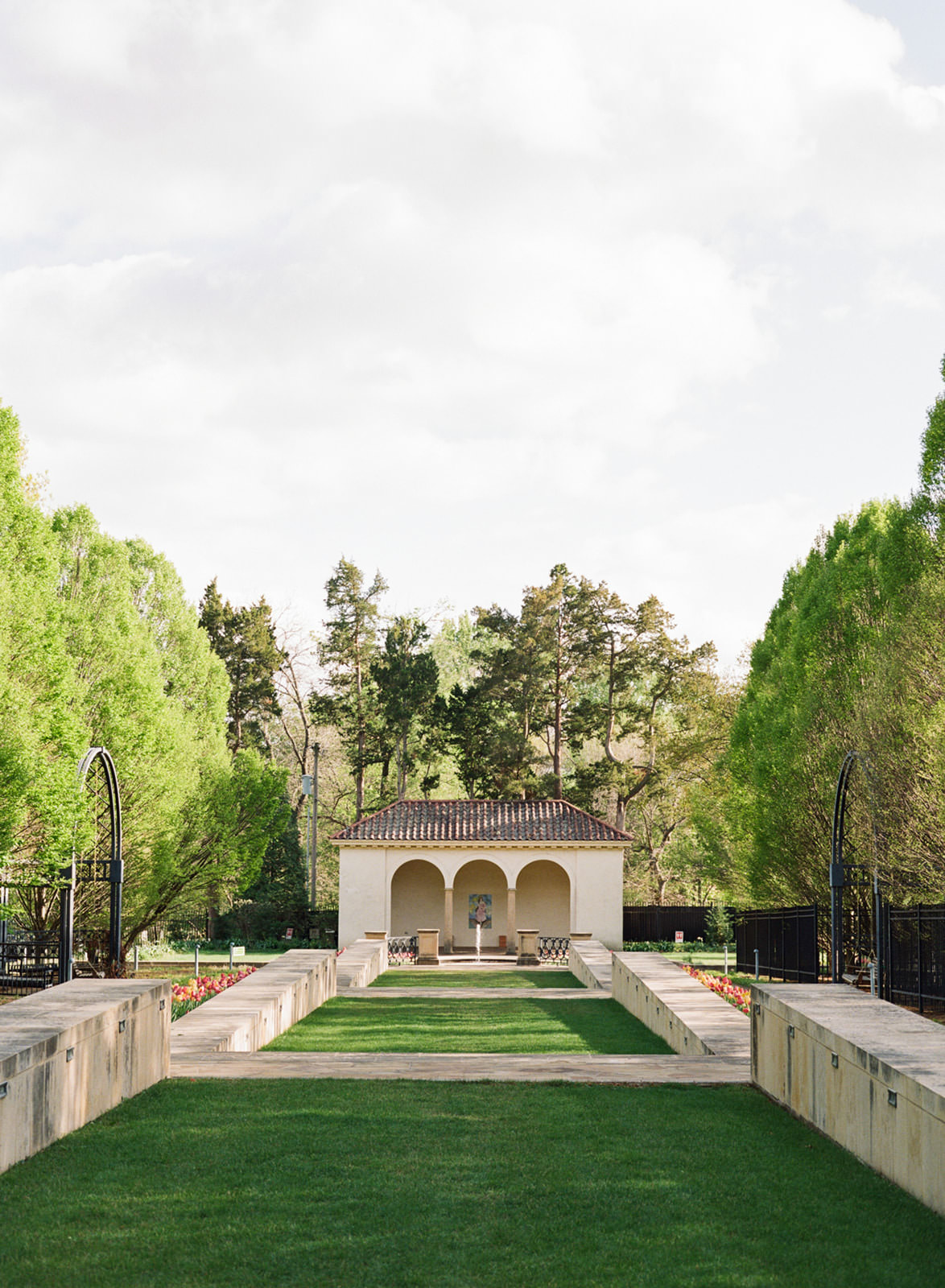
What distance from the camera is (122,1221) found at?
5391mm

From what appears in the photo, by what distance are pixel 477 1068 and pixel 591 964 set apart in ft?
46.6

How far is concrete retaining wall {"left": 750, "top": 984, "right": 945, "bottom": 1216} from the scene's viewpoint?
5.62m

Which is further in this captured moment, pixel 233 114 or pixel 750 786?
pixel 750 786

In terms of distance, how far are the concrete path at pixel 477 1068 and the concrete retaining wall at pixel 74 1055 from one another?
2.22 feet

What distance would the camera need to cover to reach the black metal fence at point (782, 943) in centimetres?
1817

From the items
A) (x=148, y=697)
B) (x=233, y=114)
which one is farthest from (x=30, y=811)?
(x=233, y=114)

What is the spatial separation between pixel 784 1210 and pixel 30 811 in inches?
540

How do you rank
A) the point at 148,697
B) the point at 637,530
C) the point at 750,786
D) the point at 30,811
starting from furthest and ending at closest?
1. the point at 637,530
2. the point at 750,786
3. the point at 148,697
4. the point at 30,811

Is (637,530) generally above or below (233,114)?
above

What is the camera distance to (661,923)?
40.0 m

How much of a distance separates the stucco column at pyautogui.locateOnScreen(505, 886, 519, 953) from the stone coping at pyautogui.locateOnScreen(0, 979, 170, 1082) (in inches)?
995

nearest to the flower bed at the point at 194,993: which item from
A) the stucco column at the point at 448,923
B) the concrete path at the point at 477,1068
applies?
the concrete path at the point at 477,1068

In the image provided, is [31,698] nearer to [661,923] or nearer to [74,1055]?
[74,1055]

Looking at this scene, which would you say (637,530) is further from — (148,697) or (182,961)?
(148,697)
